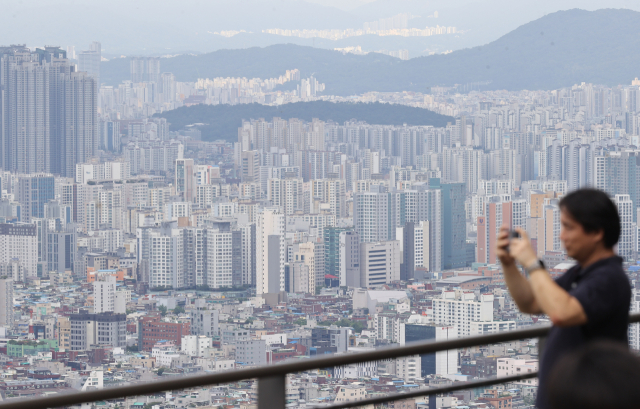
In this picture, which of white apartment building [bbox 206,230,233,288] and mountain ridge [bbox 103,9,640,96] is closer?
white apartment building [bbox 206,230,233,288]

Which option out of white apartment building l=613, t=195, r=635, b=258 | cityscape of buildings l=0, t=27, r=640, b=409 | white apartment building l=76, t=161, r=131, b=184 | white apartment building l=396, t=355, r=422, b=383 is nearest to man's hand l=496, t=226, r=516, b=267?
white apartment building l=396, t=355, r=422, b=383

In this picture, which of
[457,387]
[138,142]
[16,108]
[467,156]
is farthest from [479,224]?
[457,387]

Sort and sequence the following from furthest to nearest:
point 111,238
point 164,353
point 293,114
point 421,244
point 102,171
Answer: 1. point 293,114
2. point 102,171
3. point 111,238
4. point 421,244
5. point 164,353

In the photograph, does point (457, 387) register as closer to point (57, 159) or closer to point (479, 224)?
point (479, 224)

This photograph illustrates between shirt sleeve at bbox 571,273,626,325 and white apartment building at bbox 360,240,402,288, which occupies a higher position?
shirt sleeve at bbox 571,273,626,325

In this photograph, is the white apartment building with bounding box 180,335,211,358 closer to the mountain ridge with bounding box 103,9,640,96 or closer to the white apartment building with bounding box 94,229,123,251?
the white apartment building with bounding box 94,229,123,251

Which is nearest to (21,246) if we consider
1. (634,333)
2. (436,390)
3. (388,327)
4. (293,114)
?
(388,327)

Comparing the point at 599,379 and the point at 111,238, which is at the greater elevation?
the point at 599,379

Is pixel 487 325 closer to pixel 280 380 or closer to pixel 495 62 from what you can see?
pixel 280 380
